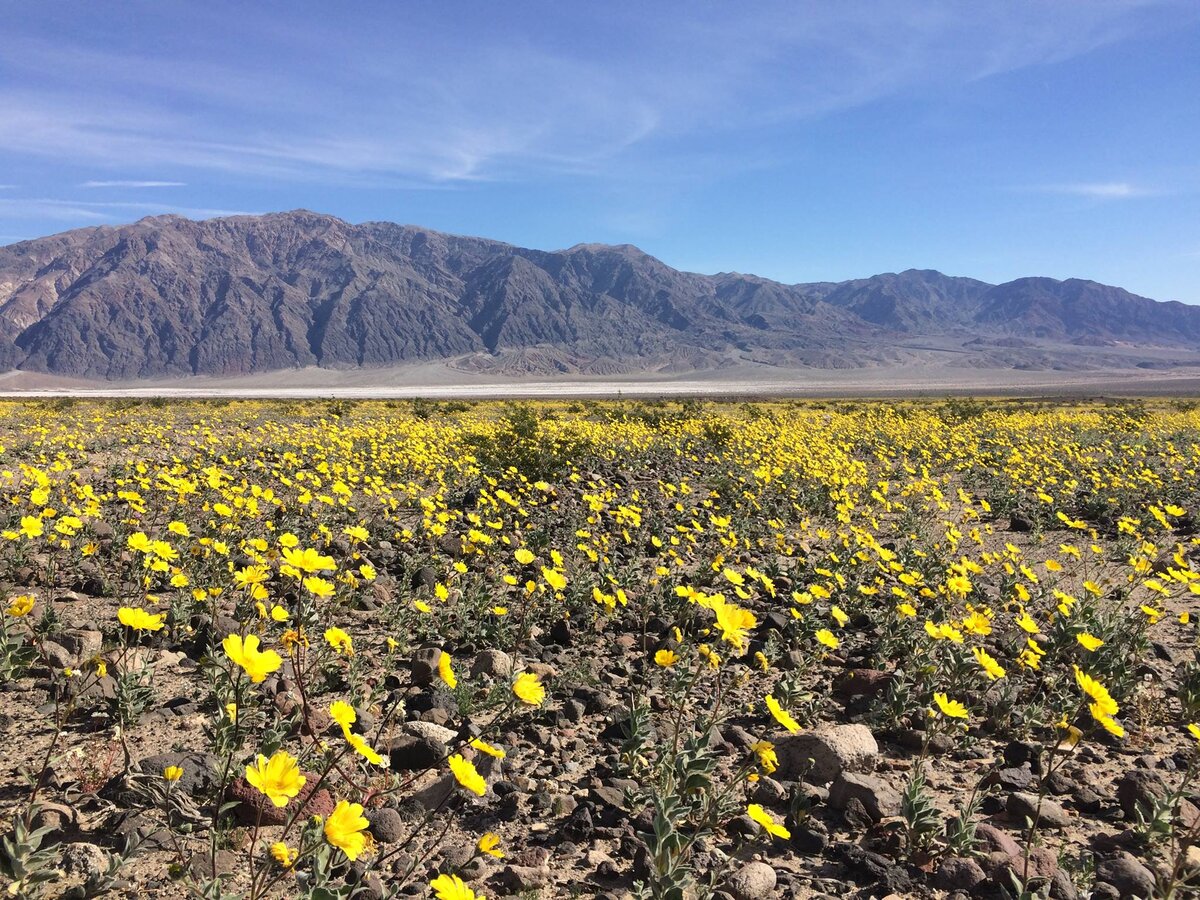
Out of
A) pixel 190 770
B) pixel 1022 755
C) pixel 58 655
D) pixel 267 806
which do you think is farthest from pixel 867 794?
pixel 58 655

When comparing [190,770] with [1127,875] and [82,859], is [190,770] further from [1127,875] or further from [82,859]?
[1127,875]

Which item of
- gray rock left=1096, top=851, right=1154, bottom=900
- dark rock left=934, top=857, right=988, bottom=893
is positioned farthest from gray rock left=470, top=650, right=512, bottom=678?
gray rock left=1096, top=851, right=1154, bottom=900

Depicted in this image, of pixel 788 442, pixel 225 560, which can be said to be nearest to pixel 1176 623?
pixel 788 442

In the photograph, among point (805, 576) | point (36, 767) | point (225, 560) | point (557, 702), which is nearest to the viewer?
point (36, 767)

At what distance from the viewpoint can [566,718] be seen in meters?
4.18

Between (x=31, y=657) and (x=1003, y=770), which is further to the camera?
(x=31, y=657)

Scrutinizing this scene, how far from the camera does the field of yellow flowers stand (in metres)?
2.76

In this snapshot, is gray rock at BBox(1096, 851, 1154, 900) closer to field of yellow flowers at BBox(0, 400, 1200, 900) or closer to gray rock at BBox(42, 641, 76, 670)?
field of yellow flowers at BBox(0, 400, 1200, 900)

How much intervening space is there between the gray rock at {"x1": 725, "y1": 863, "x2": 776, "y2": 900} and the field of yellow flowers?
18 millimetres

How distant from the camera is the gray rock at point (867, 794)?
328 cm

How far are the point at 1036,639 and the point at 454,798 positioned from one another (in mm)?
4881

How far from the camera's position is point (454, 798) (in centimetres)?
335

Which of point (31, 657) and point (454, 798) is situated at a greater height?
point (31, 657)

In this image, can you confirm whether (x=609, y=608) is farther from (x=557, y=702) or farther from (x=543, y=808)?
(x=543, y=808)
